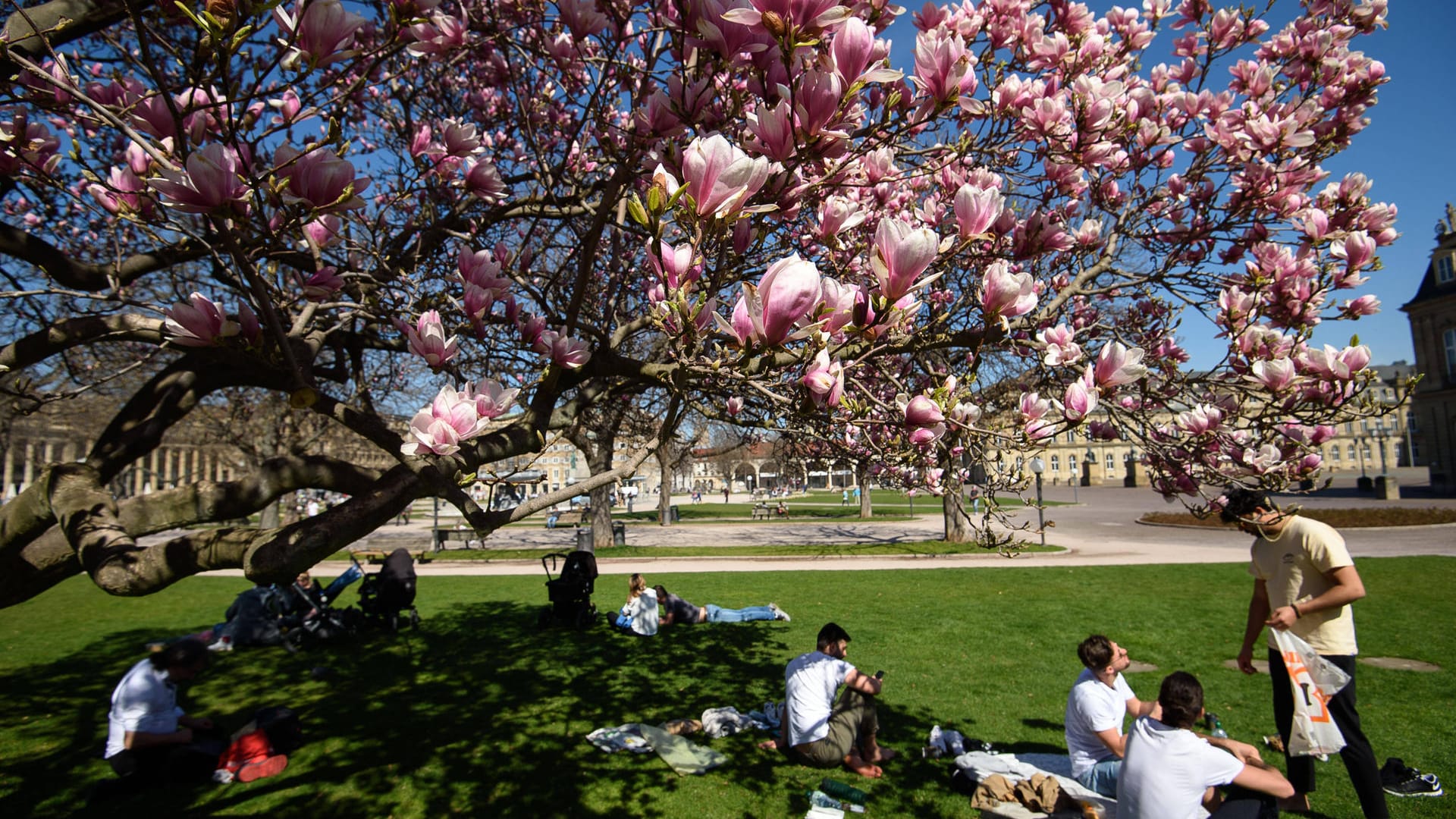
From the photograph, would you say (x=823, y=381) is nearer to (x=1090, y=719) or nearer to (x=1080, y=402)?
(x=1080, y=402)

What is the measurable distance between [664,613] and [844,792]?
555 centimetres

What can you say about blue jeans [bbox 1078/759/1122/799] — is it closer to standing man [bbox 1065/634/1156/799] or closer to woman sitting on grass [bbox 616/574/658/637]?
standing man [bbox 1065/634/1156/799]

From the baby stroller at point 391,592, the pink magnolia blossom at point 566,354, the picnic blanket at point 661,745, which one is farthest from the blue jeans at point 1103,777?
the baby stroller at point 391,592

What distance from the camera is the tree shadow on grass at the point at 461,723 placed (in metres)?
4.62

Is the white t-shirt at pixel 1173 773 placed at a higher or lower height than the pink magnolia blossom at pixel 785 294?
lower

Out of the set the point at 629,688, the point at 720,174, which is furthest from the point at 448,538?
the point at 720,174

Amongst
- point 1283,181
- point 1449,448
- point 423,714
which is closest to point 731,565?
point 423,714

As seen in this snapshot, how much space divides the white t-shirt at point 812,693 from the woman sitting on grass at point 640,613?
4.02 meters

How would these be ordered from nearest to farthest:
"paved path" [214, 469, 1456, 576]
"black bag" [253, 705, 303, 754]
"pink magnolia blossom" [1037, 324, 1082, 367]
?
"pink magnolia blossom" [1037, 324, 1082, 367] → "black bag" [253, 705, 303, 754] → "paved path" [214, 469, 1456, 576]

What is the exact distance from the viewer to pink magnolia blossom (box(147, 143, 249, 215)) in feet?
5.16

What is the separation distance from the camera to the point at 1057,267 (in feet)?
14.8

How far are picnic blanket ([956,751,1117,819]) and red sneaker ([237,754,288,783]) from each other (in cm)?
483

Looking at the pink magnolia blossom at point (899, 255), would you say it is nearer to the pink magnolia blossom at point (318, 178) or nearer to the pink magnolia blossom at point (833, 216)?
the pink magnolia blossom at point (833, 216)

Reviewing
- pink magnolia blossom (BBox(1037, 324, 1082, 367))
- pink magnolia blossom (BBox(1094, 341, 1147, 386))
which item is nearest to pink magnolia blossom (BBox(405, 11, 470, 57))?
pink magnolia blossom (BBox(1037, 324, 1082, 367))
